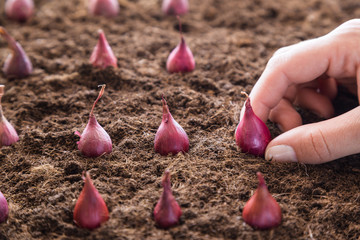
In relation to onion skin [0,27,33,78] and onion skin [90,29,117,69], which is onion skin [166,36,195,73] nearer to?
onion skin [90,29,117,69]

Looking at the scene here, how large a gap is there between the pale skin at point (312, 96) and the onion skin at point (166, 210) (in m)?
0.30

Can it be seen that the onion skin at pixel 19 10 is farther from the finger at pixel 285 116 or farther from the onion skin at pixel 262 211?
the onion skin at pixel 262 211

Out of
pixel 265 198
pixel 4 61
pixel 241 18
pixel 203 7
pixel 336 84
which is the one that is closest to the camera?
pixel 265 198

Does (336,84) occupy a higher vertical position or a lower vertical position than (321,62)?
lower

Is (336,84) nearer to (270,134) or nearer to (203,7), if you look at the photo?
(270,134)

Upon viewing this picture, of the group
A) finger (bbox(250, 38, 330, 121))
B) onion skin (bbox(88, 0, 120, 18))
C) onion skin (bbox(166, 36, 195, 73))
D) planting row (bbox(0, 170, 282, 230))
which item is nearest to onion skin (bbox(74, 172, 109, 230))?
planting row (bbox(0, 170, 282, 230))

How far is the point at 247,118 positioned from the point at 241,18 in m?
0.89


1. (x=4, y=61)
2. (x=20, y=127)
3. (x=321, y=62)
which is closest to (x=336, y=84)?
(x=321, y=62)

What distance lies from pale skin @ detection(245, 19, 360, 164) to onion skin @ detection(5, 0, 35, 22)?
117 cm

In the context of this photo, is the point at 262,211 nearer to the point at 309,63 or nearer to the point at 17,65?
the point at 309,63

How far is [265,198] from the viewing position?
0.84 meters

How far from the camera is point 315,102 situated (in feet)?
4.01

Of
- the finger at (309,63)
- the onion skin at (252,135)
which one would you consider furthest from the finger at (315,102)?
the onion skin at (252,135)

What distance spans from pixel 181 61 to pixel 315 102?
0.45 meters
